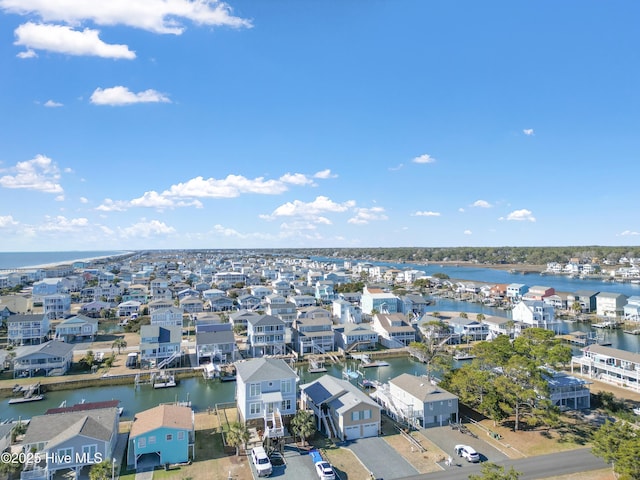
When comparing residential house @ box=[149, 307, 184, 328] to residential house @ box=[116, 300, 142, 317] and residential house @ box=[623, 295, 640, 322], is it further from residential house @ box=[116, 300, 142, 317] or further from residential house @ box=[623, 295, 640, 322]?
residential house @ box=[623, 295, 640, 322]

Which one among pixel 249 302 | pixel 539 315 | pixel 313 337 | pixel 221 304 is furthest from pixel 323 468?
pixel 221 304

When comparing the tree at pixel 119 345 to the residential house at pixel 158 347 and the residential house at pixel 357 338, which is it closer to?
the residential house at pixel 158 347

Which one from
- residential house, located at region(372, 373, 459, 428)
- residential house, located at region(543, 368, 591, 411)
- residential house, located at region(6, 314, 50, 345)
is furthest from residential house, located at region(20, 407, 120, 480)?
residential house, located at region(6, 314, 50, 345)

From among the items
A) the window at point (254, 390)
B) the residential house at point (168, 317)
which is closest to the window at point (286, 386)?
the window at point (254, 390)

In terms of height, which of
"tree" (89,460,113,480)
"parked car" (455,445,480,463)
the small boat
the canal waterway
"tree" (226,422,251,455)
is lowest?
the canal waterway

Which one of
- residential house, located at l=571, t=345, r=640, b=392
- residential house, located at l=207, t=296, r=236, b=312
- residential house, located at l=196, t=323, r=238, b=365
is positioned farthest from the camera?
residential house, located at l=207, t=296, r=236, b=312

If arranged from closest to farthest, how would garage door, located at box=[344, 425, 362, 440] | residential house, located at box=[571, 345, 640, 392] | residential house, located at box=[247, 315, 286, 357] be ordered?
garage door, located at box=[344, 425, 362, 440] → residential house, located at box=[571, 345, 640, 392] → residential house, located at box=[247, 315, 286, 357]
